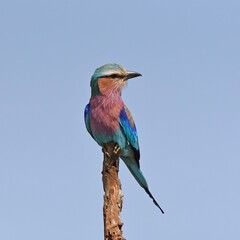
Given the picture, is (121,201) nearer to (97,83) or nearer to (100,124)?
(100,124)

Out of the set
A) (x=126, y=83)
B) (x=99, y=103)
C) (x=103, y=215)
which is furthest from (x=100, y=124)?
(x=103, y=215)

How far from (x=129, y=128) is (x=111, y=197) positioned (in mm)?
1144

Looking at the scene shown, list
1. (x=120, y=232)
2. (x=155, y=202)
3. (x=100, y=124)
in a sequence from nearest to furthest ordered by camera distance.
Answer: (x=120, y=232) → (x=100, y=124) → (x=155, y=202)

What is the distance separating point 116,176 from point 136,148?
29.8 inches

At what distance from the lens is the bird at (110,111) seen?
23.6 feet

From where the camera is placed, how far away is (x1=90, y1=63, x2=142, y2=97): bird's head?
7273mm

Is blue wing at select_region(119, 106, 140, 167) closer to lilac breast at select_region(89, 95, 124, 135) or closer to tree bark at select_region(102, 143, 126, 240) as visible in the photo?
lilac breast at select_region(89, 95, 124, 135)

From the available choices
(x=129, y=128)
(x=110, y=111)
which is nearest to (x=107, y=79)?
(x=110, y=111)

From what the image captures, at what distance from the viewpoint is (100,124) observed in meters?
7.17

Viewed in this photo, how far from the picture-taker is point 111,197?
6816 mm

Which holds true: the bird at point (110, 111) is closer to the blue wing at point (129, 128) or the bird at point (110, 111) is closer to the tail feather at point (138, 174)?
the blue wing at point (129, 128)

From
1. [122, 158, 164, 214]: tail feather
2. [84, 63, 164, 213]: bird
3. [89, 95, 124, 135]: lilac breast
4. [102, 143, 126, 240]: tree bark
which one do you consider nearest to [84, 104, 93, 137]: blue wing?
[84, 63, 164, 213]: bird

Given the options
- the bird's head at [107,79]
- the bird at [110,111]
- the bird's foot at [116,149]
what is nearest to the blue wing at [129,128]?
the bird at [110,111]

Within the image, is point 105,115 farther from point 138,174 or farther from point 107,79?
point 138,174
